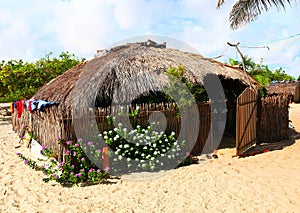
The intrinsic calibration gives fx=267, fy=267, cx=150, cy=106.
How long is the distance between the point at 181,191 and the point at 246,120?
11.1 ft

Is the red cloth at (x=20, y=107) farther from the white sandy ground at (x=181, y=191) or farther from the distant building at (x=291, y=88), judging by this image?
the distant building at (x=291, y=88)

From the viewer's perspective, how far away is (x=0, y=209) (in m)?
4.55

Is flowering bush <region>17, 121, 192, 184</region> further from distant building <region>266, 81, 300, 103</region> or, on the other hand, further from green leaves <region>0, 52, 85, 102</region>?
distant building <region>266, 81, 300, 103</region>

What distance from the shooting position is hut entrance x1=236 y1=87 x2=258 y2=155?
7008mm

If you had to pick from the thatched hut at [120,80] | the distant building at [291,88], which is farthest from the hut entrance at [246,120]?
the distant building at [291,88]

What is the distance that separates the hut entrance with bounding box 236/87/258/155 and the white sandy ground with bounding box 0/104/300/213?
72 centimetres

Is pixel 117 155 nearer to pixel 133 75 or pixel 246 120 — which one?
pixel 133 75

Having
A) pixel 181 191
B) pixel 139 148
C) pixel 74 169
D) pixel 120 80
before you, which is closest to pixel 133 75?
pixel 120 80

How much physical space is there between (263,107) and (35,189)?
663cm

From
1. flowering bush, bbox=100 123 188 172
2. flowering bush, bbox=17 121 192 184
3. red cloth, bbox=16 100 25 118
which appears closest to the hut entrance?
flowering bush, bbox=17 121 192 184

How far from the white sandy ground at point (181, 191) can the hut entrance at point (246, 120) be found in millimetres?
721

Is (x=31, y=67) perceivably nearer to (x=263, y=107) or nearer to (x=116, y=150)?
(x=116, y=150)

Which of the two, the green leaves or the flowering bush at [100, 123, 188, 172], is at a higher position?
the green leaves

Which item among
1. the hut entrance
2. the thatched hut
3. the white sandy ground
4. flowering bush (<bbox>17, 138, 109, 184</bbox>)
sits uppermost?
the thatched hut
